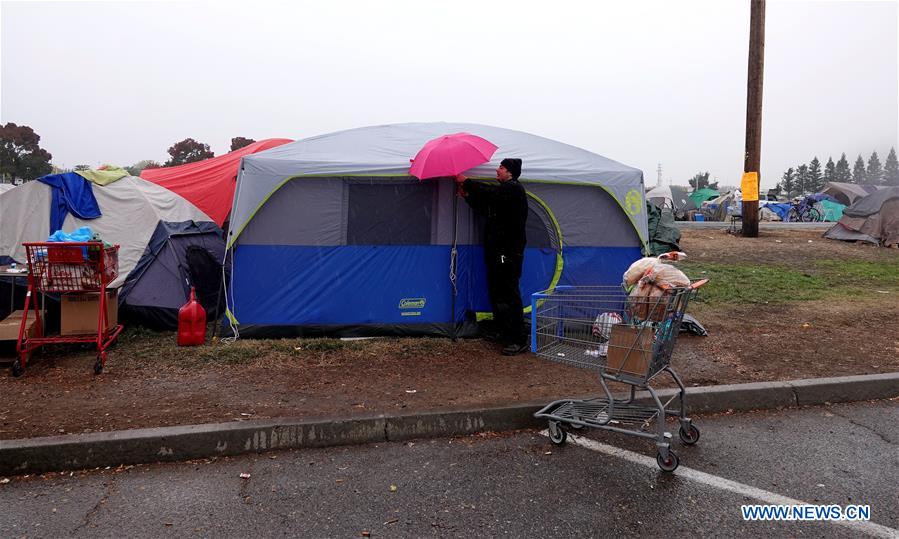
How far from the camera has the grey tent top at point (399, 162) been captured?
21.3 feet

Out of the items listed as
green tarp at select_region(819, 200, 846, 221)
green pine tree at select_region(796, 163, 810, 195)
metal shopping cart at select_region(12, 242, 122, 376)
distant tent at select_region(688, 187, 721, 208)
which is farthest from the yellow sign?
green pine tree at select_region(796, 163, 810, 195)

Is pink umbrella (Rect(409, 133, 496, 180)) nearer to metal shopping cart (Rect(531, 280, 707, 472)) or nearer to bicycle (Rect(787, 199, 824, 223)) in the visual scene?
metal shopping cart (Rect(531, 280, 707, 472))

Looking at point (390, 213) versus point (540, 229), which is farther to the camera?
point (540, 229)

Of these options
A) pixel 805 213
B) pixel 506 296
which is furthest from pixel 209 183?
pixel 805 213

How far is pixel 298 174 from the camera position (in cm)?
653

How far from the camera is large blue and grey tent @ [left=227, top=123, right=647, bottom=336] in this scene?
259 inches

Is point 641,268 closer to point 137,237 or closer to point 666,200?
point 137,237

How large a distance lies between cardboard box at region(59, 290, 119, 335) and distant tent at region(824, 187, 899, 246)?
→ 54.2 feet

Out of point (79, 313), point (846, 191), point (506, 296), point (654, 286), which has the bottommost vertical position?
point (79, 313)

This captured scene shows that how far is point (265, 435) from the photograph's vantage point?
13.6ft

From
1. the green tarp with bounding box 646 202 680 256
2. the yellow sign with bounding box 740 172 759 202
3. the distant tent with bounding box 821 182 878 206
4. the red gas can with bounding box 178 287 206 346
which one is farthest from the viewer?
the distant tent with bounding box 821 182 878 206

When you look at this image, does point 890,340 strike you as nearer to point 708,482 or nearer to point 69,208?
point 708,482

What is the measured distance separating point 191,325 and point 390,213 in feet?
8.60

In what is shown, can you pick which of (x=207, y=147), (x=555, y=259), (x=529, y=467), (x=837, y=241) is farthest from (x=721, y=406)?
(x=207, y=147)
